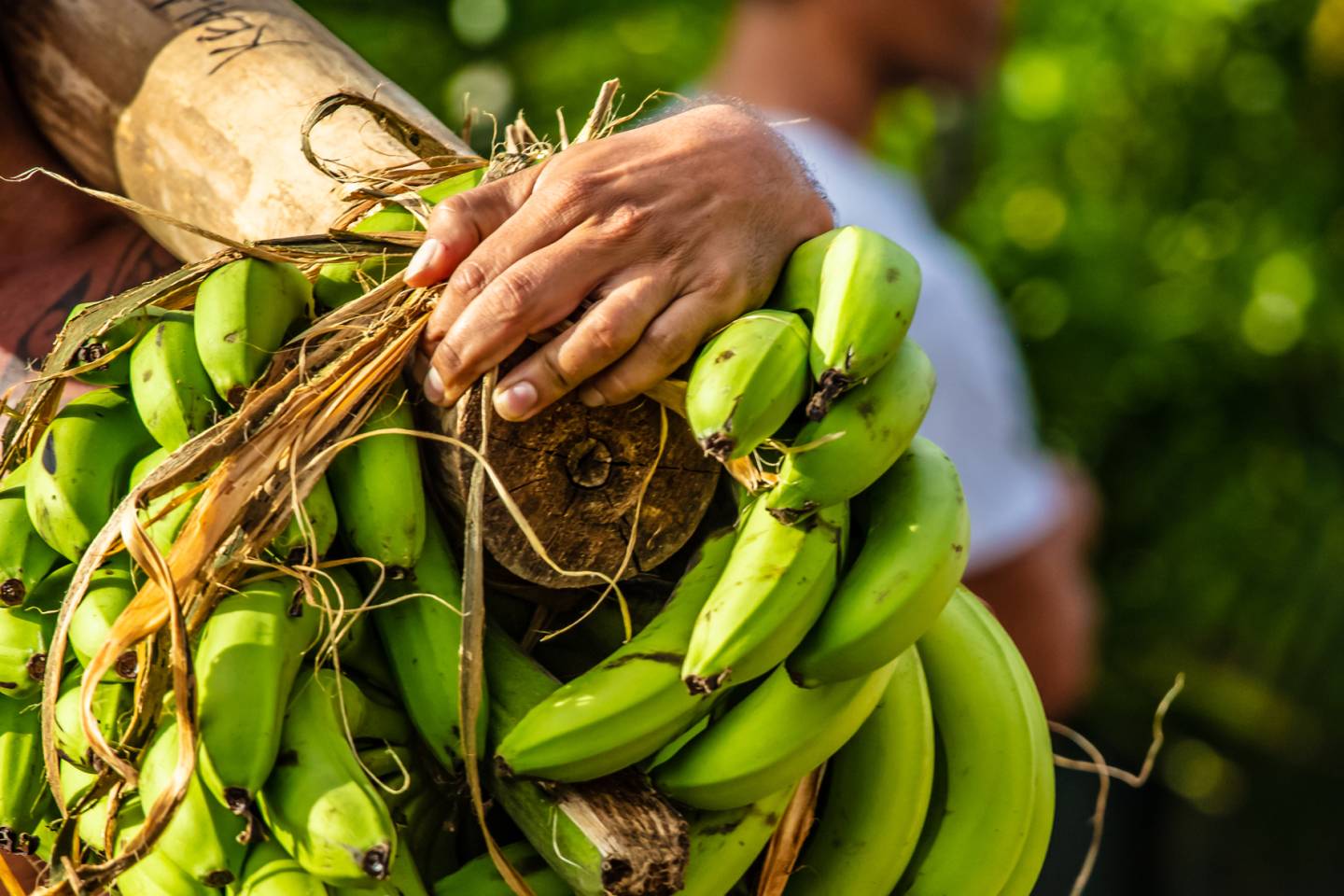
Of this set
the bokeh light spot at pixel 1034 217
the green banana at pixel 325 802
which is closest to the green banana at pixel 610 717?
the green banana at pixel 325 802

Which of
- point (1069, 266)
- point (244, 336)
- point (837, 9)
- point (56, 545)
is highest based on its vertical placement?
point (244, 336)

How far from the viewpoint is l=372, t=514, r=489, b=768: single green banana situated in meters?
1.02

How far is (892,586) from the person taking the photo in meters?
1.00

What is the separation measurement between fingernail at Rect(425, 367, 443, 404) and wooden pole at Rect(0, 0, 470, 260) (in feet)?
1.14

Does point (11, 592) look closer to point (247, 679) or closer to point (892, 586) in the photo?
point (247, 679)

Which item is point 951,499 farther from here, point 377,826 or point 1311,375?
point 1311,375

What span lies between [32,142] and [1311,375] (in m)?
3.71

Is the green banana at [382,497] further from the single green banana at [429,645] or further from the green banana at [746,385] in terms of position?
the green banana at [746,385]

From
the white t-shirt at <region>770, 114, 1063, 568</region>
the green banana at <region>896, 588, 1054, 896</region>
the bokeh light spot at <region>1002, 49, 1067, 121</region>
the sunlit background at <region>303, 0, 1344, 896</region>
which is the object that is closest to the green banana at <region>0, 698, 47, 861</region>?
the green banana at <region>896, 588, 1054, 896</region>

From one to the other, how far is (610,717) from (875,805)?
0.90ft

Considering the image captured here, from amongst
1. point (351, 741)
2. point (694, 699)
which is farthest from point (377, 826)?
point (694, 699)

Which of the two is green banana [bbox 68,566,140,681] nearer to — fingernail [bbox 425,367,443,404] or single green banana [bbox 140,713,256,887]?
single green banana [bbox 140,713,256,887]

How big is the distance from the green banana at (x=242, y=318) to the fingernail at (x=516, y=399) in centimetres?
17

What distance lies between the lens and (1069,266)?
4.20 m
